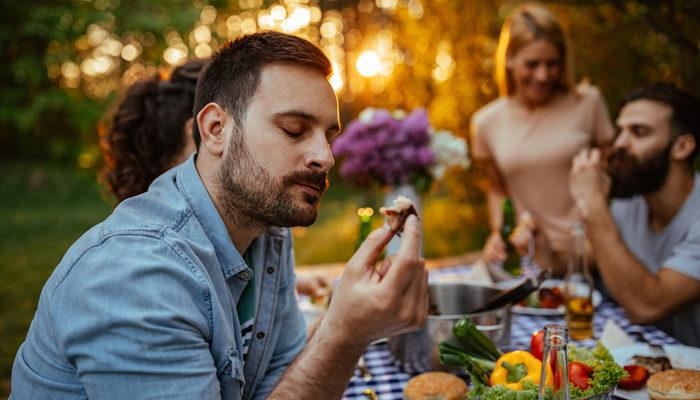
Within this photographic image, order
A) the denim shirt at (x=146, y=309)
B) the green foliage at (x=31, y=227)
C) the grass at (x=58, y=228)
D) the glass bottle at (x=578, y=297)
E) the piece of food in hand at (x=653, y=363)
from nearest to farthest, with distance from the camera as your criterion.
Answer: the denim shirt at (x=146, y=309)
the piece of food in hand at (x=653, y=363)
the glass bottle at (x=578, y=297)
the green foliage at (x=31, y=227)
the grass at (x=58, y=228)

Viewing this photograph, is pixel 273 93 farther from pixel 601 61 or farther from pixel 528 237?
pixel 601 61

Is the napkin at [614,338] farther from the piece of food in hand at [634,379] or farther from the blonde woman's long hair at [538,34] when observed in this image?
the blonde woman's long hair at [538,34]

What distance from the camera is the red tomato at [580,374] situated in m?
1.31

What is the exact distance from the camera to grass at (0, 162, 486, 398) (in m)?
6.35

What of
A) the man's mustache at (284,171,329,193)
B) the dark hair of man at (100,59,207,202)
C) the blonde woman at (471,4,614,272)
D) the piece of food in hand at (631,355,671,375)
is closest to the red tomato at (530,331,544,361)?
the piece of food in hand at (631,355,671,375)

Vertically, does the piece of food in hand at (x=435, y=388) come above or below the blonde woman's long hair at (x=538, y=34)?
below

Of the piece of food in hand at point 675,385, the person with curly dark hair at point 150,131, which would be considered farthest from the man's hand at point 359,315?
the person with curly dark hair at point 150,131

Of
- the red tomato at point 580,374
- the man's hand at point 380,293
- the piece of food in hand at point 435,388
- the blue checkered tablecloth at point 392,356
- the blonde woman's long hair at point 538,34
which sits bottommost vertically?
the blue checkered tablecloth at point 392,356

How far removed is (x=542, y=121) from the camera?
3398 millimetres

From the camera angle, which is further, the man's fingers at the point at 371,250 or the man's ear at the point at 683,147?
the man's ear at the point at 683,147

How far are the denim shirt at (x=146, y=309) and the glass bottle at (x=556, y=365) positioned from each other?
2.42 feet

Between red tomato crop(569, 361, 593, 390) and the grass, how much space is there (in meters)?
1.65

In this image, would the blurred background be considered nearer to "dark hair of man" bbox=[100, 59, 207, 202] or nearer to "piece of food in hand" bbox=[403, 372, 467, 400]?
"dark hair of man" bbox=[100, 59, 207, 202]

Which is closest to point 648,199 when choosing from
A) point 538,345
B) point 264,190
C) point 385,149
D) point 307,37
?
point 385,149
